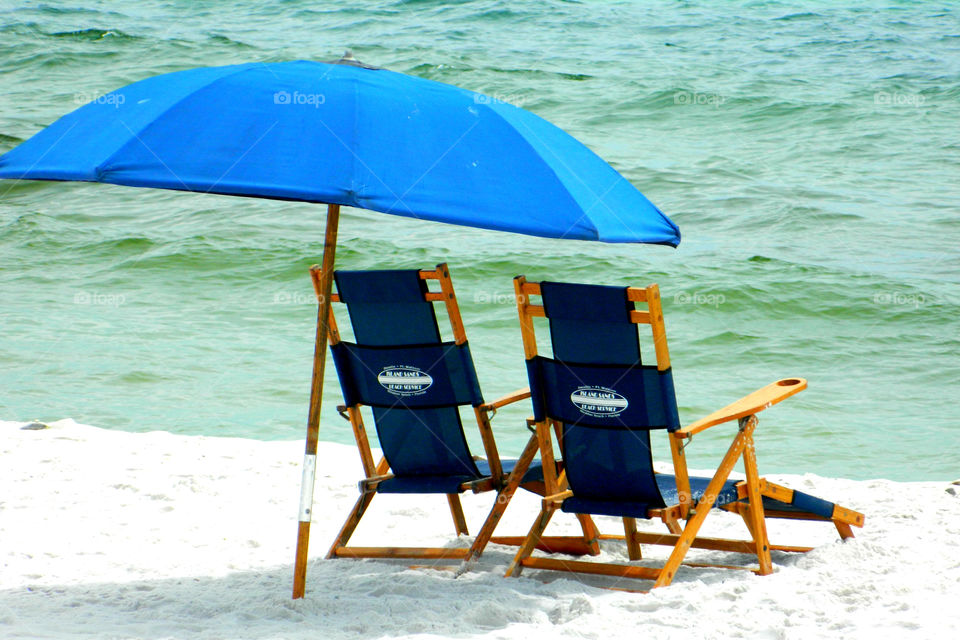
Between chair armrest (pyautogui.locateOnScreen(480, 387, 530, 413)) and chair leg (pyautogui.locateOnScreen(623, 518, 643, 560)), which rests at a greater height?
chair armrest (pyautogui.locateOnScreen(480, 387, 530, 413))

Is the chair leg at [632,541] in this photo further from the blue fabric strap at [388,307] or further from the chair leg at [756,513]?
the blue fabric strap at [388,307]

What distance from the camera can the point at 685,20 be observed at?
27.8m

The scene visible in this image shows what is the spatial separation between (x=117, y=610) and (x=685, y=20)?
2700cm

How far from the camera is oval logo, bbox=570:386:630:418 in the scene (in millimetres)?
3299

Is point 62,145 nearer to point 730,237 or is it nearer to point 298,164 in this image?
point 298,164

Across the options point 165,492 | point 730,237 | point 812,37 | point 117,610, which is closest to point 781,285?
point 730,237

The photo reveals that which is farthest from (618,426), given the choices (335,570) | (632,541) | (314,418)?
(335,570)

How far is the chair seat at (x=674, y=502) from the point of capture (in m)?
3.38

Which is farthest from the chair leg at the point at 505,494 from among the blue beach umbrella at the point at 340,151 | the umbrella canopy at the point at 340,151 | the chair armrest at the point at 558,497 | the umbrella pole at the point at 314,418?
the umbrella canopy at the point at 340,151

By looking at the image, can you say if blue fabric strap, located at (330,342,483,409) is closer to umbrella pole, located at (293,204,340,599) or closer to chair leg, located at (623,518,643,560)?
umbrella pole, located at (293,204,340,599)

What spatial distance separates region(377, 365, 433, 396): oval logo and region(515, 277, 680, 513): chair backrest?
42cm

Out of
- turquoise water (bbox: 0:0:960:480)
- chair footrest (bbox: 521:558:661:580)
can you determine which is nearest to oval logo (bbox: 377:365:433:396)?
chair footrest (bbox: 521:558:661:580)

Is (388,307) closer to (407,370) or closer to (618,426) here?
(407,370)

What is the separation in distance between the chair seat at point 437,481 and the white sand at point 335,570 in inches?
11.6
